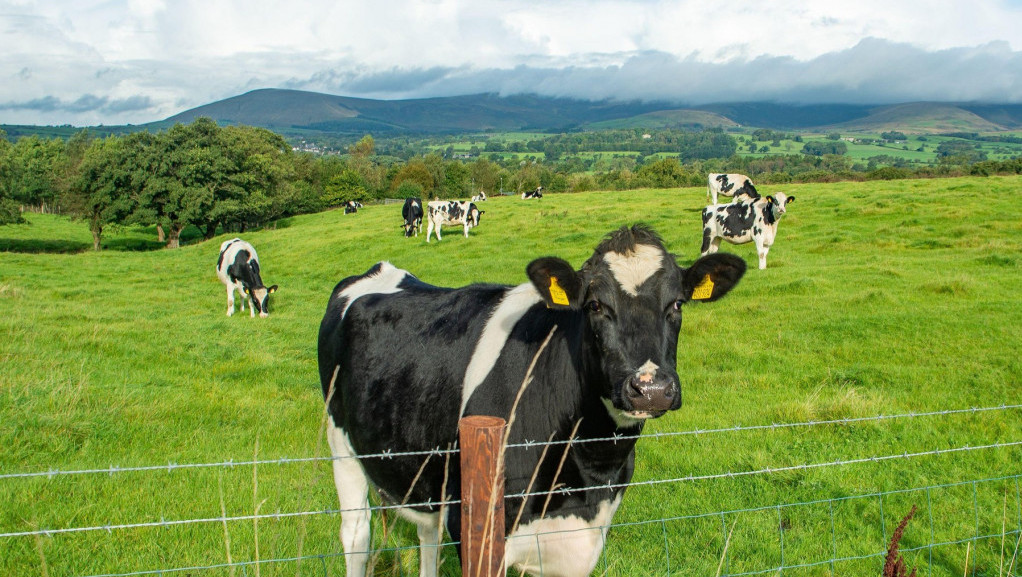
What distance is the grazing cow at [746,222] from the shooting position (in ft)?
60.6

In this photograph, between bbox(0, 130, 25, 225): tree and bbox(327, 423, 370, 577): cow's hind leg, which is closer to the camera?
bbox(327, 423, 370, 577): cow's hind leg

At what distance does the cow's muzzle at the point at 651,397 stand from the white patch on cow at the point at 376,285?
2823 millimetres

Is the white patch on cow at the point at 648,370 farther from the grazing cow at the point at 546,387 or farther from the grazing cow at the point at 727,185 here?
the grazing cow at the point at 727,185

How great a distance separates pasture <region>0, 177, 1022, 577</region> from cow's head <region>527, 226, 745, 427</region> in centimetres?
50

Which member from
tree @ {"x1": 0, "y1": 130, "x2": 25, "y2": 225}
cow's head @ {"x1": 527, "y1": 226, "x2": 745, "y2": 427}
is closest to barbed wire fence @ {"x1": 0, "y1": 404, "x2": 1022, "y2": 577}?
cow's head @ {"x1": 527, "y1": 226, "x2": 745, "y2": 427}

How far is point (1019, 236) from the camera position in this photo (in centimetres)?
1802

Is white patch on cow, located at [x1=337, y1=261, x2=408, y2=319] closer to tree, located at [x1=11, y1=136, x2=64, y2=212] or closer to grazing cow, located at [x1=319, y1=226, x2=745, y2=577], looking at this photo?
grazing cow, located at [x1=319, y1=226, x2=745, y2=577]

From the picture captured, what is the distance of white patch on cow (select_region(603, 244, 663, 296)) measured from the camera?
3547 mm

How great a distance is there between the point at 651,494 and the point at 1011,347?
22.9 feet

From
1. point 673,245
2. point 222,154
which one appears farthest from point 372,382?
point 222,154

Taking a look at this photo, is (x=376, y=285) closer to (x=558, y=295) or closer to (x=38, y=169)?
(x=558, y=295)

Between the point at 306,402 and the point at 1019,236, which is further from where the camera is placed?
the point at 1019,236

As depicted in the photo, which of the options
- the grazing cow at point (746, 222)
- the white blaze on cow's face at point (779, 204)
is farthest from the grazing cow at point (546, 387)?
the white blaze on cow's face at point (779, 204)

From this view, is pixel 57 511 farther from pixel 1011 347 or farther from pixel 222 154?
pixel 222 154
